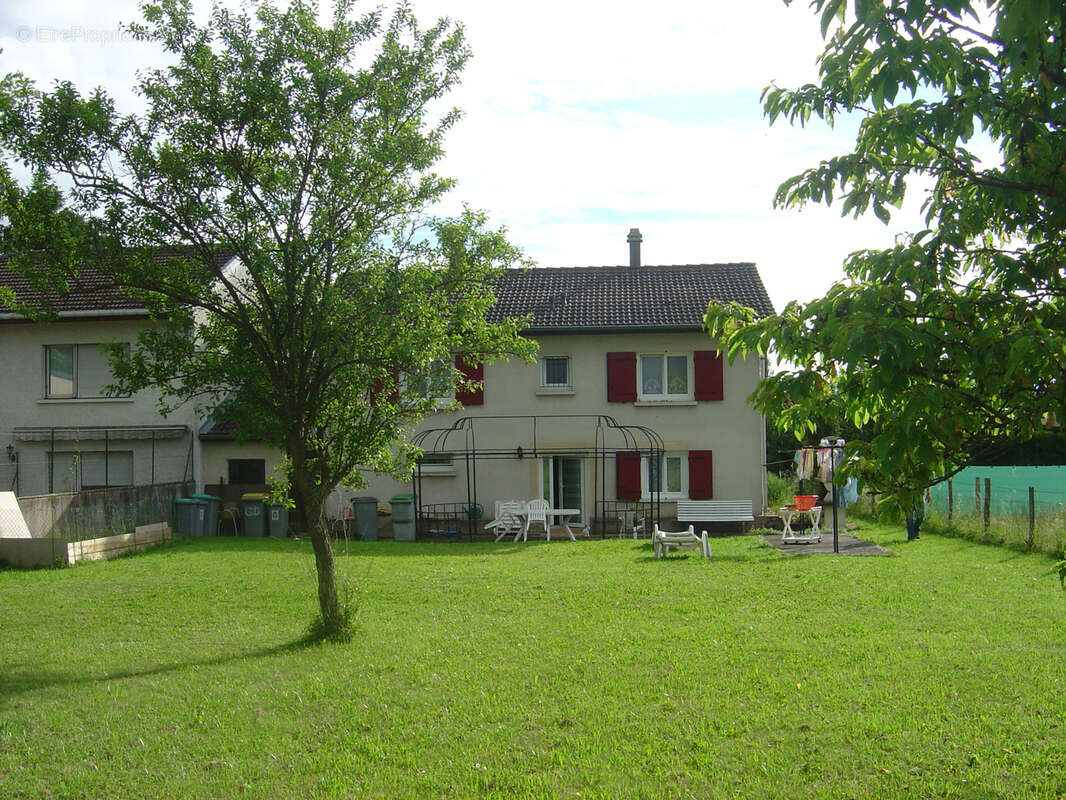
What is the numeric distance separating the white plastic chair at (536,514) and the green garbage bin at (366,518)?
3425 mm

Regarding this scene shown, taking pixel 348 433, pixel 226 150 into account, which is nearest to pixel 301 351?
pixel 348 433

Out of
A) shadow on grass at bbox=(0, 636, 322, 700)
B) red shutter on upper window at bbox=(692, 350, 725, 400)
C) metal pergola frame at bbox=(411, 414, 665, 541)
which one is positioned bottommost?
shadow on grass at bbox=(0, 636, 322, 700)

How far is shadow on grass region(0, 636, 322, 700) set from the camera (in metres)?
8.13

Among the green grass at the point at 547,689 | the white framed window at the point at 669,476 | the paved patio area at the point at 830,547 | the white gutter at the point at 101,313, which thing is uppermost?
the white gutter at the point at 101,313

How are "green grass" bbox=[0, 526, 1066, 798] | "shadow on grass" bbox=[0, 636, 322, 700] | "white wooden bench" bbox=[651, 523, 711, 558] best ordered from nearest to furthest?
"green grass" bbox=[0, 526, 1066, 798] < "shadow on grass" bbox=[0, 636, 322, 700] < "white wooden bench" bbox=[651, 523, 711, 558]

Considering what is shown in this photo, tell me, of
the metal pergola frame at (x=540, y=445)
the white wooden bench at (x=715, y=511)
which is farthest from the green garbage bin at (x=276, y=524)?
the white wooden bench at (x=715, y=511)

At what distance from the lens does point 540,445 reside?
956 inches

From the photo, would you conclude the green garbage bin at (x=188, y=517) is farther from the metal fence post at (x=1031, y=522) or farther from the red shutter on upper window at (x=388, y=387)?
the metal fence post at (x=1031, y=522)

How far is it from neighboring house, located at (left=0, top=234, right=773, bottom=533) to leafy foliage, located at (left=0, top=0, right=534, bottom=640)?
13458 mm

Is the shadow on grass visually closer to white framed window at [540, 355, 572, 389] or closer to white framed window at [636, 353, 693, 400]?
white framed window at [540, 355, 572, 389]

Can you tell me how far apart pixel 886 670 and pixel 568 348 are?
16.9 meters

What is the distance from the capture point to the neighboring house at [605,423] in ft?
78.6

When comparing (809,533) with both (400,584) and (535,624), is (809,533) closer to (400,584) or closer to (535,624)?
(400,584)

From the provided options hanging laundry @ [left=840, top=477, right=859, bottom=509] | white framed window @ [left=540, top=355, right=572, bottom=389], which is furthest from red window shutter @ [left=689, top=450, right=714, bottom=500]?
white framed window @ [left=540, top=355, right=572, bottom=389]
